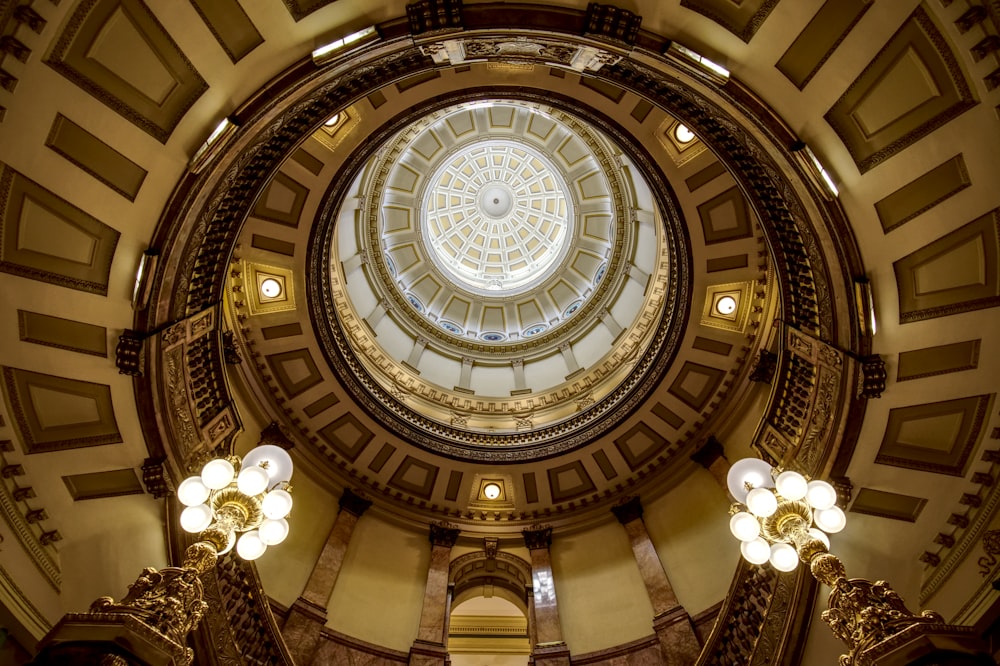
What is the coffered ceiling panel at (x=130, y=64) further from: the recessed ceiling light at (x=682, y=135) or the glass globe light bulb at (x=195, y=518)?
the recessed ceiling light at (x=682, y=135)

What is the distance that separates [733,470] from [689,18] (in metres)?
5.90

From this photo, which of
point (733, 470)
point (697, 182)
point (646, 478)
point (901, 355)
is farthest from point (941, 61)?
point (646, 478)

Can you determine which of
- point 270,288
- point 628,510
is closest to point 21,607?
point 270,288

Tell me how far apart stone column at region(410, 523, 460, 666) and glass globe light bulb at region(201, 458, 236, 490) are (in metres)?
7.34

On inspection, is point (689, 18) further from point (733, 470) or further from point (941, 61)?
point (733, 470)

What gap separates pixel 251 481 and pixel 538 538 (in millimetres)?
10020

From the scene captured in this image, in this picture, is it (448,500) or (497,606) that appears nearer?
(448,500)

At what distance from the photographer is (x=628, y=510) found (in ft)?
47.7

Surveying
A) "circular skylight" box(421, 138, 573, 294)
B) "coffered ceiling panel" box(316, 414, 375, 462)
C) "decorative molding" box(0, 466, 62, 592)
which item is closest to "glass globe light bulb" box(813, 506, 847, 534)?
"decorative molding" box(0, 466, 62, 592)

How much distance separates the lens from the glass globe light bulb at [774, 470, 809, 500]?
6.21m

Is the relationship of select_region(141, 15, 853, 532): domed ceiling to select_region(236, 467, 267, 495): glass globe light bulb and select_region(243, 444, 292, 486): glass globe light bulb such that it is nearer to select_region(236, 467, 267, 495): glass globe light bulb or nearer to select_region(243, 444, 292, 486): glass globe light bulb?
select_region(243, 444, 292, 486): glass globe light bulb

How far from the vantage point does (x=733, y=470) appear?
693 cm

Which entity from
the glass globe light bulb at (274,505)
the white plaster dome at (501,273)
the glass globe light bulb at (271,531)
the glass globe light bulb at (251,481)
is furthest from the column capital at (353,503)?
the glass globe light bulb at (251,481)

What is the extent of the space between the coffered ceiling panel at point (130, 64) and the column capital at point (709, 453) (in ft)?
43.9
